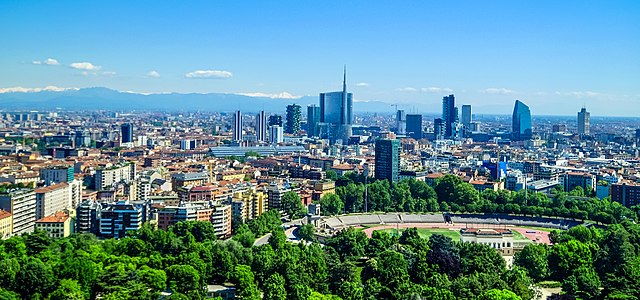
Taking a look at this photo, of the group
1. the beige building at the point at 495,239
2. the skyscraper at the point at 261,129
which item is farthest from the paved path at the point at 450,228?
the skyscraper at the point at 261,129

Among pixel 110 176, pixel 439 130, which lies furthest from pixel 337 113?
pixel 110 176

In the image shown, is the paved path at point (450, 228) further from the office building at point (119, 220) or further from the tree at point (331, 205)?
the office building at point (119, 220)

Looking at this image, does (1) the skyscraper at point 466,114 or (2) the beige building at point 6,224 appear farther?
(1) the skyscraper at point 466,114

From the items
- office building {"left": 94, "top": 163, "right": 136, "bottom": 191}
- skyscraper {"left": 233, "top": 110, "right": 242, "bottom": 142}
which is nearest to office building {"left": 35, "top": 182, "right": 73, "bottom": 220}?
office building {"left": 94, "top": 163, "right": 136, "bottom": 191}

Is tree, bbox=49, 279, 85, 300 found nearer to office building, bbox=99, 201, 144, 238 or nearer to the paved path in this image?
office building, bbox=99, 201, 144, 238

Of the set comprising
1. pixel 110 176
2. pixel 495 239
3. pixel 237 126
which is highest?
pixel 237 126

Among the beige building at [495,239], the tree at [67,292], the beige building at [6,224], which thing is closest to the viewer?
the tree at [67,292]

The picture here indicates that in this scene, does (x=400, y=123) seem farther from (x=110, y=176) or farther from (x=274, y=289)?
(x=274, y=289)
